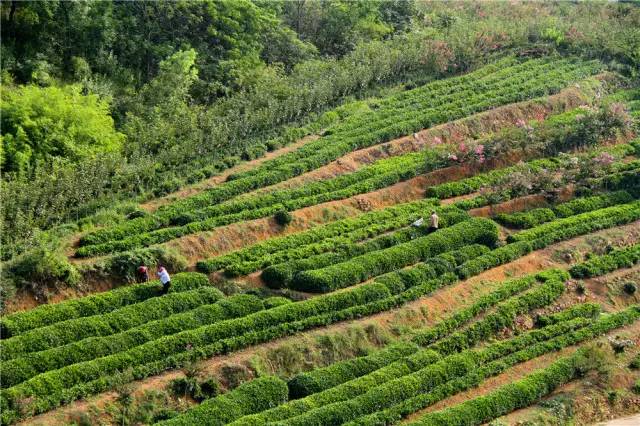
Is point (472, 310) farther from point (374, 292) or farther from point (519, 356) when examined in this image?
point (374, 292)

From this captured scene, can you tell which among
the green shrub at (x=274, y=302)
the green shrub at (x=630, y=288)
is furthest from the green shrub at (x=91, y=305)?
the green shrub at (x=630, y=288)

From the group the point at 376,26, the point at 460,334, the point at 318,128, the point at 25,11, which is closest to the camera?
the point at 460,334

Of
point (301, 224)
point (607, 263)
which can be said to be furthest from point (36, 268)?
point (607, 263)

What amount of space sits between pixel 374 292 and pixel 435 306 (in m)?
2.83

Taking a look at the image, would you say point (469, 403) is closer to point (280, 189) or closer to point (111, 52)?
point (280, 189)

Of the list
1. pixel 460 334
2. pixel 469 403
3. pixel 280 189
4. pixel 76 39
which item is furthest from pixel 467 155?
pixel 76 39

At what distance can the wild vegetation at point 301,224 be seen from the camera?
34.1m

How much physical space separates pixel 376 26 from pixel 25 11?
1016 inches

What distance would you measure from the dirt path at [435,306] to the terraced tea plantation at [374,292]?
8cm

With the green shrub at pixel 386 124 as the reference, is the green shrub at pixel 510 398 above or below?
below

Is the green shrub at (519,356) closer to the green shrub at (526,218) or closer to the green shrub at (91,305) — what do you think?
the green shrub at (526,218)

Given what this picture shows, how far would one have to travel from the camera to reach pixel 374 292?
129ft

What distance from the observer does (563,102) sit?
58.8 metres

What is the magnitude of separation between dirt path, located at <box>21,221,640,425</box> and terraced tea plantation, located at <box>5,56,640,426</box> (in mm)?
82
